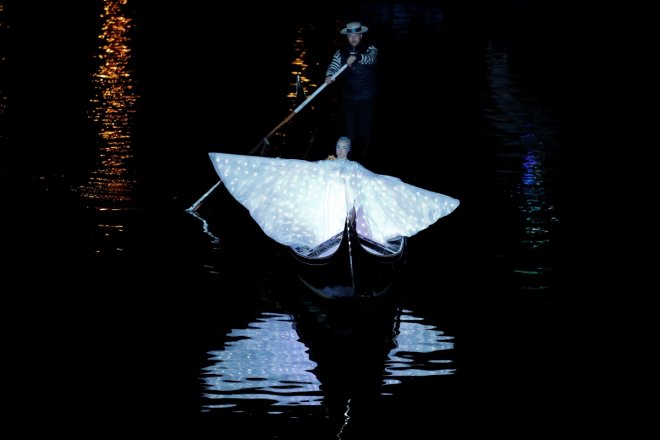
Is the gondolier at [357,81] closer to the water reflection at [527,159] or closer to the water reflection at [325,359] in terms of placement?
the water reflection at [527,159]

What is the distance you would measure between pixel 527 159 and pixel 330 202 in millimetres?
6653

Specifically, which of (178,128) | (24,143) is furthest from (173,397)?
(178,128)

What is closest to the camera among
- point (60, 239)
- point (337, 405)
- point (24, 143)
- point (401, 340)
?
point (337, 405)

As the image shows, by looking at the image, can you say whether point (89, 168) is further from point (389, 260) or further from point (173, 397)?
point (173, 397)

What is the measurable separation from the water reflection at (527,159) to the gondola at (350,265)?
1.70m

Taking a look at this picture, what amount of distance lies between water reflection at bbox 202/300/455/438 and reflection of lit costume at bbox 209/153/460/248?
0.71 metres

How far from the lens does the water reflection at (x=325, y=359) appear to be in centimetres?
773

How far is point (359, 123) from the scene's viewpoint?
42.5 ft

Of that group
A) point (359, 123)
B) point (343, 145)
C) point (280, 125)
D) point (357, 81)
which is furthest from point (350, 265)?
point (359, 123)

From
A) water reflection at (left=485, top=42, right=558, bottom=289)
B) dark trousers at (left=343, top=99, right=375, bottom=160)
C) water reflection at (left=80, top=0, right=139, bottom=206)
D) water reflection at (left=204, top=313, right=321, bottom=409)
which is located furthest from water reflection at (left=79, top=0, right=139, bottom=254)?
water reflection at (left=485, top=42, right=558, bottom=289)

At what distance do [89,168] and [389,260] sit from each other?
6034 millimetres

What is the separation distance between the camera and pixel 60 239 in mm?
11242

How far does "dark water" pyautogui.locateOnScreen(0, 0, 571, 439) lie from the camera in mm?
7809

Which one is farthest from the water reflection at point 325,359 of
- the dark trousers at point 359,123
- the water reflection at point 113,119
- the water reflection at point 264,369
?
the dark trousers at point 359,123
